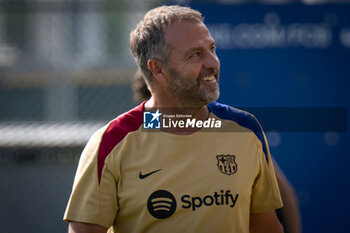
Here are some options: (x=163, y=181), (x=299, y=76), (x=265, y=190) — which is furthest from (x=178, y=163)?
(x=299, y=76)

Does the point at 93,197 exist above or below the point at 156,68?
below

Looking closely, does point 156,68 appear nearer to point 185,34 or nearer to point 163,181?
point 185,34

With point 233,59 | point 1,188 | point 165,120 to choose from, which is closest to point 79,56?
point 1,188

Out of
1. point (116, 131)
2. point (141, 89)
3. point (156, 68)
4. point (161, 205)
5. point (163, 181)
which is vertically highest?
point (156, 68)

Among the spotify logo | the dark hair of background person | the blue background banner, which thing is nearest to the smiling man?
the spotify logo

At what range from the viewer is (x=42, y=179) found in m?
3.87

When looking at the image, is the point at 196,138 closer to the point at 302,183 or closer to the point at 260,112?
the point at 260,112

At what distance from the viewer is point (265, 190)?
82.1 inches

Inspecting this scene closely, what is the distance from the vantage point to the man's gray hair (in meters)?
2.06

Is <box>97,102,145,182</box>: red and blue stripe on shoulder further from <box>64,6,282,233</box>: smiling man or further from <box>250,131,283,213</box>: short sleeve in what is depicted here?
<box>250,131,283,213</box>: short sleeve

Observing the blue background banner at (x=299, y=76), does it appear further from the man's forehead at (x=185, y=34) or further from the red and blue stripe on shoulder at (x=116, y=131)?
the red and blue stripe on shoulder at (x=116, y=131)

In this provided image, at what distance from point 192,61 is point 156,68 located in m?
0.21

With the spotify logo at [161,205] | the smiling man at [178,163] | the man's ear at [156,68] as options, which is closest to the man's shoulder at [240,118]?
the smiling man at [178,163]

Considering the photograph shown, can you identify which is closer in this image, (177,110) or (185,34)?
(185,34)
